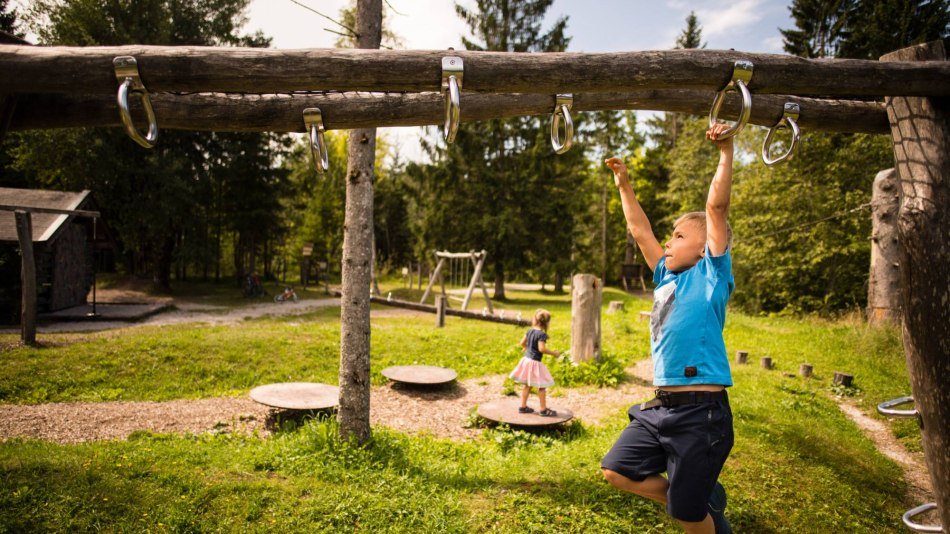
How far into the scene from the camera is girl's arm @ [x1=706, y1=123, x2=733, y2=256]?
2670mm

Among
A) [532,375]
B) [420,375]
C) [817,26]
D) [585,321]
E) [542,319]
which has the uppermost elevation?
[817,26]

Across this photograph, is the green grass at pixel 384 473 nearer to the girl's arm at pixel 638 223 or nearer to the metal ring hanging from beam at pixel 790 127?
the girl's arm at pixel 638 223

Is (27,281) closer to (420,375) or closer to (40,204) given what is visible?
(40,204)

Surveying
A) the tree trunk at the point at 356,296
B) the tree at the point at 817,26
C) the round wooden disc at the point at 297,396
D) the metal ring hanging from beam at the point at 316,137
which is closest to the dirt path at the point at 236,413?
the round wooden disc at the point at 297,396

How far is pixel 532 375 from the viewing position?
7.46 metres

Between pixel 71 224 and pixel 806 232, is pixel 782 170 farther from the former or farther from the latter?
pixel 71 224

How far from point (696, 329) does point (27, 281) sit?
1280 centimetres

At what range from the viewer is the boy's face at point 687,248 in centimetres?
299

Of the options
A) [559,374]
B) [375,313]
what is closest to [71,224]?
[375,313]

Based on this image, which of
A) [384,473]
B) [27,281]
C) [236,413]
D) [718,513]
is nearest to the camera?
[718,513]

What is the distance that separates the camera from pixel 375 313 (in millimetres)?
18547

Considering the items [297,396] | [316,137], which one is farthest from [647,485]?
[297,396]

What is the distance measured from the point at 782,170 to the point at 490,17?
14.8 m

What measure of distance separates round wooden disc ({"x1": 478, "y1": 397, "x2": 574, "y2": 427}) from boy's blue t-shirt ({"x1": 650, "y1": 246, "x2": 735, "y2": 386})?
4.32 metres
